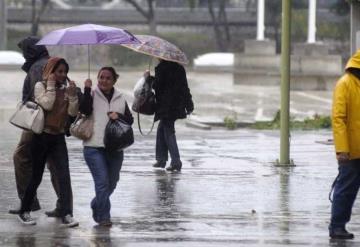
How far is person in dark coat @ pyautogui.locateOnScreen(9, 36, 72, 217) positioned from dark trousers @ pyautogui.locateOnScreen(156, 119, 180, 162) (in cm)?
423

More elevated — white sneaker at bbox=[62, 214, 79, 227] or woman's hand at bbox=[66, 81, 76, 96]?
woman's hand at bbox=[66, 81, 76, 96]

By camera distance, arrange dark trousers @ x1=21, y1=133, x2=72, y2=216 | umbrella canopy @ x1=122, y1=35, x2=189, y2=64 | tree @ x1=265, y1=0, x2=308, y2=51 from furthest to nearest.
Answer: tree @ x1=265, y1=0, x2=308, y2=51, umbrella canopy @ x1=122, y1=35, x2=189, y2=64, dark trousers @ x1=21, y1=133, x2=72, y2=216

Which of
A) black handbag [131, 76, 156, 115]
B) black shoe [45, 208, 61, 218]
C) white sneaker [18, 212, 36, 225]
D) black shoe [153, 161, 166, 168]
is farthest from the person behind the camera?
black shoe [153, 161, 166, 168]

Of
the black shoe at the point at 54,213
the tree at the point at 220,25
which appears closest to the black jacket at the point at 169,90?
the black shoe at the point at 54,213

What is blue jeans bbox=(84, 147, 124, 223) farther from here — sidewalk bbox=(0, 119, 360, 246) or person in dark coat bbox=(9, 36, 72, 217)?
person in dark coat bbox=(9, 36, 72, 217)

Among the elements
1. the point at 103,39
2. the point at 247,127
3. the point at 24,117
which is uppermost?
the point at 103,39

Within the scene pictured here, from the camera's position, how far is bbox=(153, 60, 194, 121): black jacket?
Answer: 1614 centimetres

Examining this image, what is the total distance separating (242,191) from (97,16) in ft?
145

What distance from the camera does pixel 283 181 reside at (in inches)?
607

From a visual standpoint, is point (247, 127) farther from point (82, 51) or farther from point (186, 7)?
point (186, 7)

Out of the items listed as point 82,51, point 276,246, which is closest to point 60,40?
point 276,246

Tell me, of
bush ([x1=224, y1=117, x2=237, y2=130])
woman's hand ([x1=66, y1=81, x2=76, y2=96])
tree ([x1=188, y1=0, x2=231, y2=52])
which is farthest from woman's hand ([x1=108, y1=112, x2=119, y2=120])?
tree ([x1=188, y1=0, x2=231, y2=52])

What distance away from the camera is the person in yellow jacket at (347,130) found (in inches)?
424

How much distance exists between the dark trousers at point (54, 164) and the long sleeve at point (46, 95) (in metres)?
0.31
